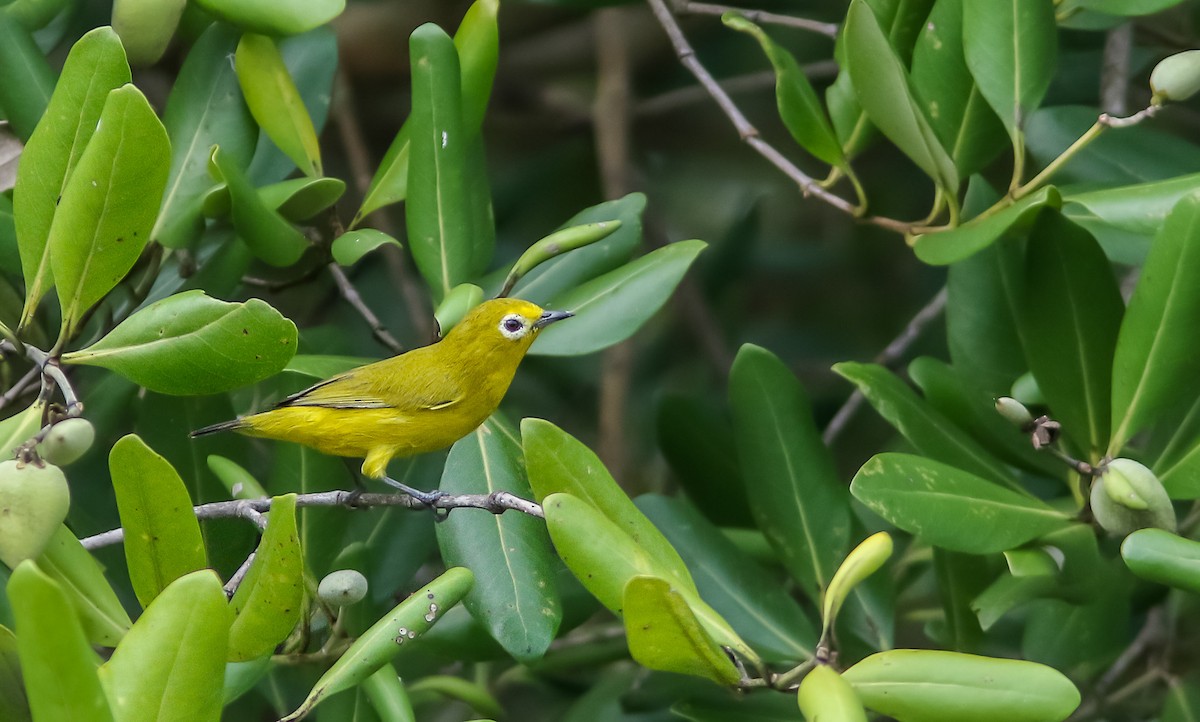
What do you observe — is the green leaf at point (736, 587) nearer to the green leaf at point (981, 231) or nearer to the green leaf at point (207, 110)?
the green leaf at point (981, 231)

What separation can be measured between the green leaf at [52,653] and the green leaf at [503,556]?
31.7 inches

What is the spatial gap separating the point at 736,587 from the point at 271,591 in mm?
1116

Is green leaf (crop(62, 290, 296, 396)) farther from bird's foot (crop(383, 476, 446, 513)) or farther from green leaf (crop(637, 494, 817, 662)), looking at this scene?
green leaf (crop(637, 494, 817, 662))

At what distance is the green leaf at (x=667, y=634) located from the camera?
1467mm

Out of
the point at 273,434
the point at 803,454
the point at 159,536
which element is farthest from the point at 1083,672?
the point at 159,536

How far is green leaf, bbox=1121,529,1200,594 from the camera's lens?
5.48 feet

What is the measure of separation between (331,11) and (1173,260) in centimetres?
157

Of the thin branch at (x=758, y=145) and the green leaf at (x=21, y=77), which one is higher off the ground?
the green leaf at (x=21, y=77)

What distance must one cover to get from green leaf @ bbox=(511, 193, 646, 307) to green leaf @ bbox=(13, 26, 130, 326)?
3.27 feet

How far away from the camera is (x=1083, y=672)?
9.59 ft

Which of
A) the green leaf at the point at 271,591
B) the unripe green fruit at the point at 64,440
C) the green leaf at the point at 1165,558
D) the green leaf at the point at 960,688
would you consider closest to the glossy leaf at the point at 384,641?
the green leaf at the point at 271,591

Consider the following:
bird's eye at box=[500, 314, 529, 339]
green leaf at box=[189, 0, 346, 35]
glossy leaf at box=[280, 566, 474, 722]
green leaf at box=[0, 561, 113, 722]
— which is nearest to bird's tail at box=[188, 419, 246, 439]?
bird's eye at box=[500, 314, 529, 339]

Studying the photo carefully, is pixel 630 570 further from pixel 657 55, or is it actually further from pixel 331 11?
pixel 657 55

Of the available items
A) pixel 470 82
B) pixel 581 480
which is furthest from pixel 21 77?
pixel 581 480
